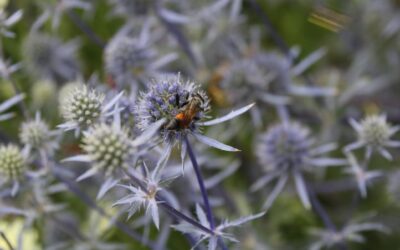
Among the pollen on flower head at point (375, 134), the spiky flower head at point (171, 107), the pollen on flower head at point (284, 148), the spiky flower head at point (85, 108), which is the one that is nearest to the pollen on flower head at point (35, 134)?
the spiky flower head at point (85, 108)

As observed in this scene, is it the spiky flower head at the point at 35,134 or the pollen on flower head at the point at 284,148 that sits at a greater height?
the pollen on flower head at the point at 284,148

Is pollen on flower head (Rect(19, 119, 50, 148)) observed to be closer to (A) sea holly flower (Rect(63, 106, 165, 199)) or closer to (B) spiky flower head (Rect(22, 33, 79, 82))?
(A) sea holly flower (Rect(63, 106, 165, 199))

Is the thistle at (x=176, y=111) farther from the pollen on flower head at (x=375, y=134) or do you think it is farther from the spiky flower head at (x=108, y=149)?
the pollen on flower head at (x=375, y=134)

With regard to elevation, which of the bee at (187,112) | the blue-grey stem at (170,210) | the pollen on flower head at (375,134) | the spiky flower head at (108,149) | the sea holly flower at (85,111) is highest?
the pollen on flower head at (375,134)

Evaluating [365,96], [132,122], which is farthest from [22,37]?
[365,96]

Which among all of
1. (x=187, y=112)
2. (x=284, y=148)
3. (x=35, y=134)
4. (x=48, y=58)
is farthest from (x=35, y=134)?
(x=48, y=58)

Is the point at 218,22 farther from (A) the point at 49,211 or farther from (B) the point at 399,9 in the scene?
(A) the point at 49,211
